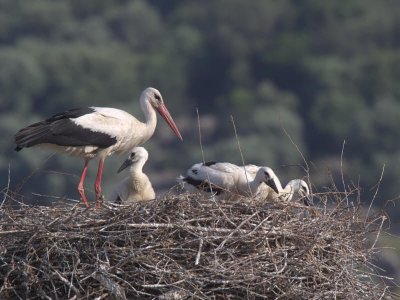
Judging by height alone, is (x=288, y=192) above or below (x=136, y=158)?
below

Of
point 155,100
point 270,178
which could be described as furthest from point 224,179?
point 155,100

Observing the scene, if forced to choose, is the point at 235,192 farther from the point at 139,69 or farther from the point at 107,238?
the point at 139,69

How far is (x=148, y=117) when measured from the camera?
14383 mm

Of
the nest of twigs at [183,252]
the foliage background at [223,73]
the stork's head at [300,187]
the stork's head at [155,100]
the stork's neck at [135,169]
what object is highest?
the nest of twigs at [183,252]

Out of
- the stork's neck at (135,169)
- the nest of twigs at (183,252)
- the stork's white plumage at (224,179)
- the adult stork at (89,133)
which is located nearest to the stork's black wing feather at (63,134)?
the adult stork at (89,133)

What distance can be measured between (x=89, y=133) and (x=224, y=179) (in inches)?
49.8

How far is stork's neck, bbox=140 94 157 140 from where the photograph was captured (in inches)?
565

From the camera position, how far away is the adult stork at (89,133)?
1371 cm

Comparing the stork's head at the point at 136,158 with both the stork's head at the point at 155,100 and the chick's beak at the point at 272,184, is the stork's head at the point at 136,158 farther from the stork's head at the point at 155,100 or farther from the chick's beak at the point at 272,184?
the chick's beak at the point at 272,184

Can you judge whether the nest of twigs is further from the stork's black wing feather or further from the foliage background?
the foliage background

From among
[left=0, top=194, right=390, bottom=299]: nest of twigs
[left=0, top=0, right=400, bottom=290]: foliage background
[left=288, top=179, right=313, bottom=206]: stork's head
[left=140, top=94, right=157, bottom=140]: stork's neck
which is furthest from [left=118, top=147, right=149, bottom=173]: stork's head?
[left=0, top=0, right=400, bottom=290]: foliage background

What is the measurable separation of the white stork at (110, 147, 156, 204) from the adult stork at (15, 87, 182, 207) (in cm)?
28

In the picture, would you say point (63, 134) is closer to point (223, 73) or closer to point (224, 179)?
point (224, 179)

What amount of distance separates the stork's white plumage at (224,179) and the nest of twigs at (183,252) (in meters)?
1.42
